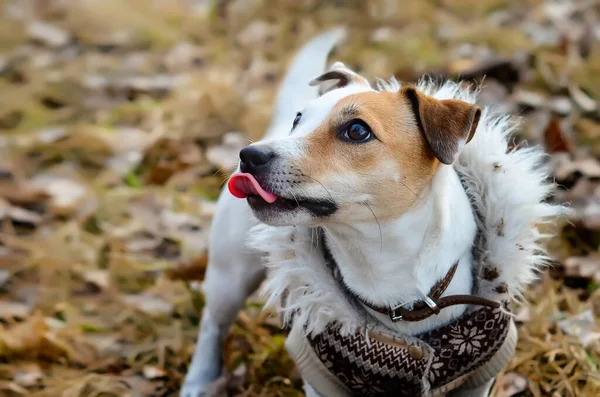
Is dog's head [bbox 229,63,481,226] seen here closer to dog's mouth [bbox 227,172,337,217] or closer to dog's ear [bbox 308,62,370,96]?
dog's mouth [bbox 227,172,337,217]

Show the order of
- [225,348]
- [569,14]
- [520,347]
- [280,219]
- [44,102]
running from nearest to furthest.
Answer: [280,219] < [520,347] < [225,348] < [44,102] < [569,14]

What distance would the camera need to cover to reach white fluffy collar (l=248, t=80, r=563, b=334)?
2385mm

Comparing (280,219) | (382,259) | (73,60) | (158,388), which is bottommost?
(158,388)

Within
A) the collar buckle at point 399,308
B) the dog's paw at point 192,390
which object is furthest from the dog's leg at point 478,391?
the dog's paw at point 192,390

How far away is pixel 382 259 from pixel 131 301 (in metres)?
1.77

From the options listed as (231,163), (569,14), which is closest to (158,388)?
(231,163)

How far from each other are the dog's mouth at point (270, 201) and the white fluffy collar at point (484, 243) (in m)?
0.33

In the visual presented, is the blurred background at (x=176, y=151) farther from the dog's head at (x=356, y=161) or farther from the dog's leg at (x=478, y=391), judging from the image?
the dog's head at (x=356, y=161)

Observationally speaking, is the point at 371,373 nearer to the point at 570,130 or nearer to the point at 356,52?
the point at 570,130

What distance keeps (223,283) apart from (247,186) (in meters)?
0.96

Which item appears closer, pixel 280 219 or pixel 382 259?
pixel 280 219

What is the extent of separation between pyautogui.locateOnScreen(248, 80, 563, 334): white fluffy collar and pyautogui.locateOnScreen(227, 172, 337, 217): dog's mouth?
12.8 inches

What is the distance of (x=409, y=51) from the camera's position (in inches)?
230

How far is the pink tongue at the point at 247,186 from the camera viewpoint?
6.91 feet
